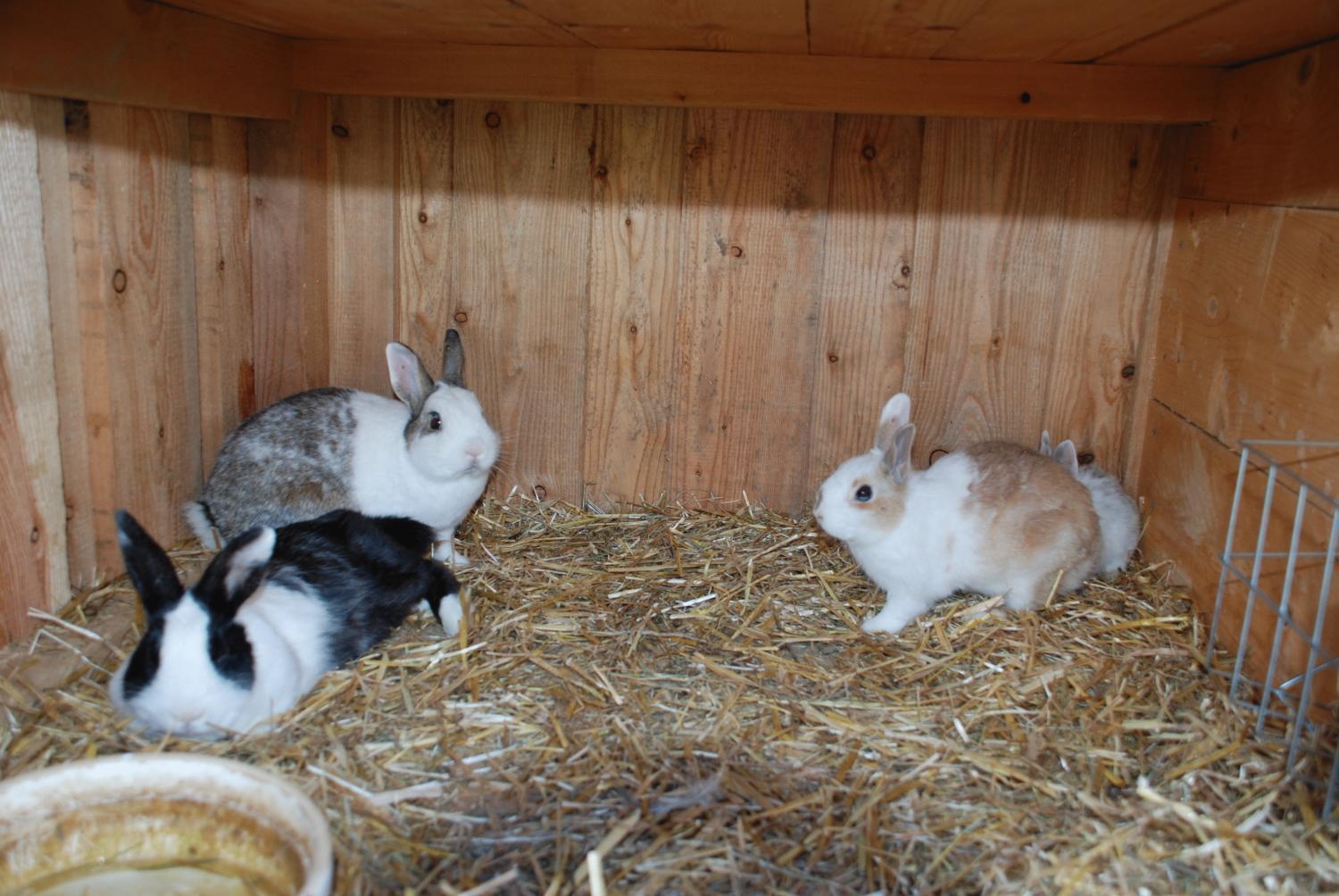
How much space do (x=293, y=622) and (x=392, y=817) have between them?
714mm

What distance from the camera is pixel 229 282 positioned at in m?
3.72

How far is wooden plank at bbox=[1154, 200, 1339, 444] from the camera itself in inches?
109

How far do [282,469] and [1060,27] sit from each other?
8.31 feet

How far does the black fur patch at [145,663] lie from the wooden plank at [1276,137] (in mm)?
2884

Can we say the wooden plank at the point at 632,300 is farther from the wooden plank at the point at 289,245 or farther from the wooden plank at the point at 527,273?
the wooden plank at the point at 289,245

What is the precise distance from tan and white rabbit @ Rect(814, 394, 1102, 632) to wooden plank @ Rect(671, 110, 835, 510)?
0.66 metres

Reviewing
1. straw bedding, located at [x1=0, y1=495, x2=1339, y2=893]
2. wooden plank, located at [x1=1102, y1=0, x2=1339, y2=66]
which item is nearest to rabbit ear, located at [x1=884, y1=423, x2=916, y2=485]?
straw bedding, located at [x1=0, y1=495, x2=1339, y2=893]

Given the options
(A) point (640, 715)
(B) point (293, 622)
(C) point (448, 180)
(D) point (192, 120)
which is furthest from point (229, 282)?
(A) point (640, 715)

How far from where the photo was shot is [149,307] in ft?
11.0

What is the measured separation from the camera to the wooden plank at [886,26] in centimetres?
266

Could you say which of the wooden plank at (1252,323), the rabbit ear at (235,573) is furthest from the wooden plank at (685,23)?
the rabbit ear at (235,573)

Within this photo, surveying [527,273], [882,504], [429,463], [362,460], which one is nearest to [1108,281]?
[882,504]

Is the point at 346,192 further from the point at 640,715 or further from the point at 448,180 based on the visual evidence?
the point at 640,715

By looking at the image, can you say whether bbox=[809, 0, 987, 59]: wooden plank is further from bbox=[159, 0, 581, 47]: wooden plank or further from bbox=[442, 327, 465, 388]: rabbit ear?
bbox=[442, 327, 465, 388]: rabbit ear
